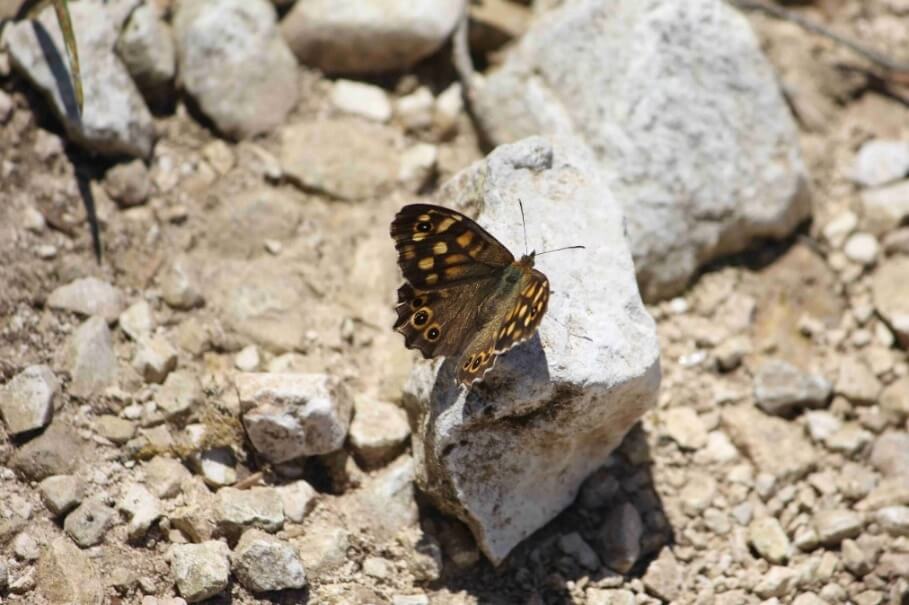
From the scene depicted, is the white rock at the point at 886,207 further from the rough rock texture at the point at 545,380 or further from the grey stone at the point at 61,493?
the grey stone at the point at 61,493

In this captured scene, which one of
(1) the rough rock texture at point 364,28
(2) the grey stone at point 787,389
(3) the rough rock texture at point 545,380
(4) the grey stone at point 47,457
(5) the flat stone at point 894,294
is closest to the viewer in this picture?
(3) the rough rock texture at point 545,380

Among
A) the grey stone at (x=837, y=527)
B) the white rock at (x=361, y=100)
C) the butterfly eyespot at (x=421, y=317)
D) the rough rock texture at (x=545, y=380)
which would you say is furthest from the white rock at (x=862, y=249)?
the butterfly eyespot at (x=421, y=317)

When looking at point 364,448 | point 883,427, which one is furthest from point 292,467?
point 883,427

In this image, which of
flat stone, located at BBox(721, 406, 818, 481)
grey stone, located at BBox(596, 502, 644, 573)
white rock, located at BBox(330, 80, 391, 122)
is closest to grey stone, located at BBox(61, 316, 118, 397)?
white rock, located at BBox(330, 80, 391, 122)

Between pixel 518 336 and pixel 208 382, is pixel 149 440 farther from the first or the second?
pixel 518 336

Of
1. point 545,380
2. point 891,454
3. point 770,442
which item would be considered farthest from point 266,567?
point 891,454

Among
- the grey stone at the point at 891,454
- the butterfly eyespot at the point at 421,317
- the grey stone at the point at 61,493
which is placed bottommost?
the grey stone at the point at 891,454
